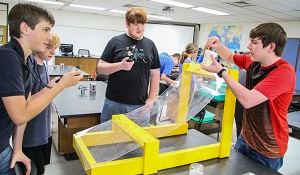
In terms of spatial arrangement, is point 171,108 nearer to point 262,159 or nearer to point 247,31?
point 262,159

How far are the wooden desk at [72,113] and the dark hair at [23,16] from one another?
114 centimetres

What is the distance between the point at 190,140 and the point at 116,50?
0.90m

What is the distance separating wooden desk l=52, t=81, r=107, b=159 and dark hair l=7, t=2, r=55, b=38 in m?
1.14

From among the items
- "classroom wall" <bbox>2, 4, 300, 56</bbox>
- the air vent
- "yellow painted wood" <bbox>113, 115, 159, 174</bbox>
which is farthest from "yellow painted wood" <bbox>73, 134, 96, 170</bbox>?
"classroom wall" <bbox>2, 4, 300, 56</bbox>

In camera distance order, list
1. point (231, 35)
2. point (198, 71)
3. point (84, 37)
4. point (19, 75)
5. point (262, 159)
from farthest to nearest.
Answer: point (84, 37) → point (231, 35) → point (198, 71) → point (262, 159) → point (19, 75)

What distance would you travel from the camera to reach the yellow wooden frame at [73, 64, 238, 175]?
1.01 metres

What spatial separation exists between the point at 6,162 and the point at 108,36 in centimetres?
946

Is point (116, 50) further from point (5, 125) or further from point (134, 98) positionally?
point (5, 125)

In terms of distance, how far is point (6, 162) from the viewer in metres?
1.10

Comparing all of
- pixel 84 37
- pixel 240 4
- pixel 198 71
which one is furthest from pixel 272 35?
pixel 84 37

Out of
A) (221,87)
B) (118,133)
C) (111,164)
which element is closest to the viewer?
(111,164)

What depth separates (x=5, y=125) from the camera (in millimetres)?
1050

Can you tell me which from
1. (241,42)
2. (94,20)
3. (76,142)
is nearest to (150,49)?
(76,142)

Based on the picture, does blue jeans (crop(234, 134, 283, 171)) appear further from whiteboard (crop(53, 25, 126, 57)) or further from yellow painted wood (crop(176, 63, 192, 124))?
whiteboard (crop(53, 25, 126, 57))
